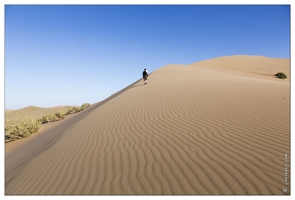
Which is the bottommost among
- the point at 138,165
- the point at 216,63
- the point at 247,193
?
the point at 247,193

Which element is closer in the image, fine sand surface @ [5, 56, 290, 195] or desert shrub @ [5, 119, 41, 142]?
fine sand surface @ [5, 56, 290, 195]

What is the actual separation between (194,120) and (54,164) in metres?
3.96

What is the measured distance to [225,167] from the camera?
358cm

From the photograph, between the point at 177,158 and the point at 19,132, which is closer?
the point at 177,158

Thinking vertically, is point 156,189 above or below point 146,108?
below


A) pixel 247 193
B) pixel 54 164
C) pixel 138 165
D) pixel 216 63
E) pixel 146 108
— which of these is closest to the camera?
pixel 247 193

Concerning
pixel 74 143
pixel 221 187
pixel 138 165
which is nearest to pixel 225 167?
pixel 221 187

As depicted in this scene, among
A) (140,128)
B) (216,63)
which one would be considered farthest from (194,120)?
(216,63)

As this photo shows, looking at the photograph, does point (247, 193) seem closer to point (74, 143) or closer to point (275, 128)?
point (275, 128)

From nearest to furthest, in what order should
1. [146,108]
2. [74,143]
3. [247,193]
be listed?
[247,193] < [74,143] < [146,108]

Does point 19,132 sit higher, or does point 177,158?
point 177,158

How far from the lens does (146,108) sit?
8.95m

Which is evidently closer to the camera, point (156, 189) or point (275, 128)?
point (156, 189)

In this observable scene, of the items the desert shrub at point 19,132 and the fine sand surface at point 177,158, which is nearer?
the fine sand surface at point 177,158
